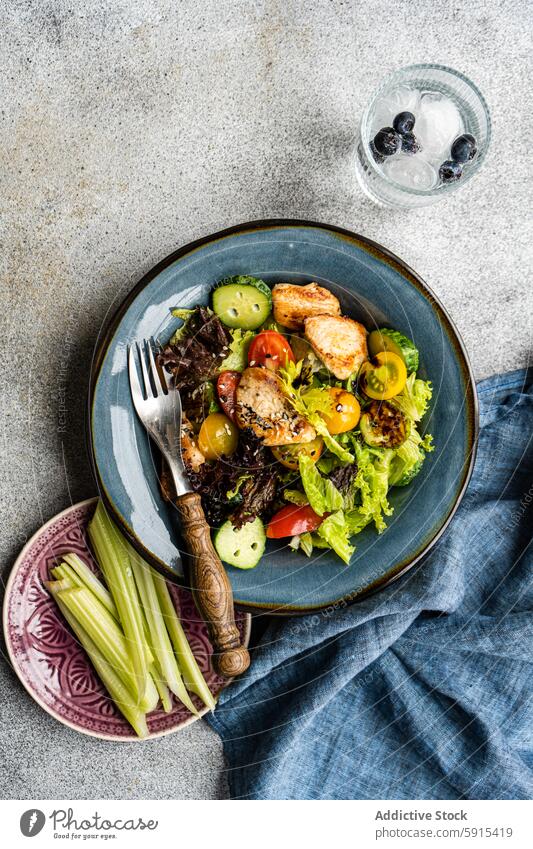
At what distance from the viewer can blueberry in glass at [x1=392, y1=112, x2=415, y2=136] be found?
6.70ft

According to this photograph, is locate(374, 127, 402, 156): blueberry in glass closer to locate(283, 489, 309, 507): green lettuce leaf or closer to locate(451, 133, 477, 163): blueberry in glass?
locate(451, 133, 477, 163): blueberry in glass

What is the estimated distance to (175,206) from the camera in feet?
7.04

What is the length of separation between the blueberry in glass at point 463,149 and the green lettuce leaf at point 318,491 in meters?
1.11

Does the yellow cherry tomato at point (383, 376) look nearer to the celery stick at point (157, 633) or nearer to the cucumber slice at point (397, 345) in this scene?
the cucumber slice at point (397, 345)

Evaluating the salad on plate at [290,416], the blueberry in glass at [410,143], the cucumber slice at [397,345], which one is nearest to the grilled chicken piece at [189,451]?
the salad on plate at [290,416]

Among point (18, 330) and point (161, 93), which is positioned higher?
point (161, 93)

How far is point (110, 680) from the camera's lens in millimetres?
2037

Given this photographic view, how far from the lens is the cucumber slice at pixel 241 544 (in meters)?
1.93

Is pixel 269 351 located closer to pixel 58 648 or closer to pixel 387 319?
pixel 387 319

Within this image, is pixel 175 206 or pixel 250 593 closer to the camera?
pixel 250 593

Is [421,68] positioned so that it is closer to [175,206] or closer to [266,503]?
[175,206]

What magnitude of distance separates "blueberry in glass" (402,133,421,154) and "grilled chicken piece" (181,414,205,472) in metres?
1.17
